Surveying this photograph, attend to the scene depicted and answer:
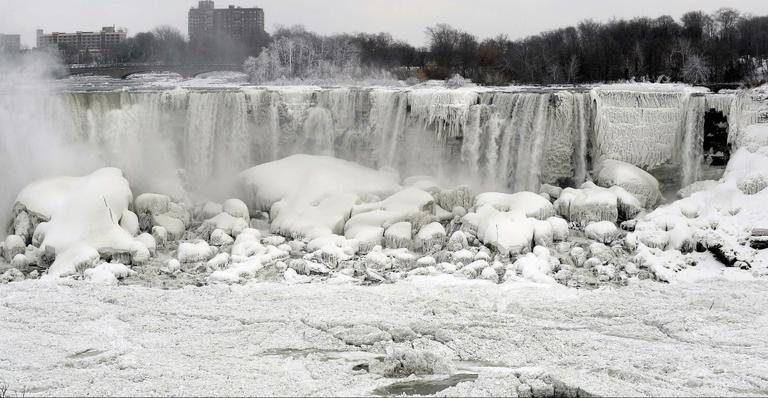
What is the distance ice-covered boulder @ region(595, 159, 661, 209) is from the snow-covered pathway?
488 centimetres

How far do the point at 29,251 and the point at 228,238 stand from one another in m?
3.66

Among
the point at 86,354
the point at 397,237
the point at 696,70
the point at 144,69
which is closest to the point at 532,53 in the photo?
the point at 696,70

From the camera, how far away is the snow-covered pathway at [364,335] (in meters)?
8.74

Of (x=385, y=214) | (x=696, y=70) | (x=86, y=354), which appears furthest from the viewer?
(x=696, y=70)

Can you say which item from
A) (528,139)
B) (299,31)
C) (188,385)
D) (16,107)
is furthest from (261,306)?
(299,31)

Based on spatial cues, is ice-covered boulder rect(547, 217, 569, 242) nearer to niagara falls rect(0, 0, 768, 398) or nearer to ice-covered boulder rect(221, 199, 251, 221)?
niagara falls rect(0, 0, 768, 398)

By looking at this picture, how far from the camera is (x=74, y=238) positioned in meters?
15.1

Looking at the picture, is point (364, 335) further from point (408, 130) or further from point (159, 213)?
point (408, 130)

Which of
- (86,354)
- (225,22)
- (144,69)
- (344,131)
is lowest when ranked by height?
(86,354)

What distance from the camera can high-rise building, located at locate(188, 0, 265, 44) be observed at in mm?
64438

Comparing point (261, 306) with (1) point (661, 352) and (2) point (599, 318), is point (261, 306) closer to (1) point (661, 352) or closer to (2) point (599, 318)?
(2) point (599, 318)

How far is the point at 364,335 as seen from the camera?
34.5 feet

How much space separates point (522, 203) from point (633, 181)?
303 cm

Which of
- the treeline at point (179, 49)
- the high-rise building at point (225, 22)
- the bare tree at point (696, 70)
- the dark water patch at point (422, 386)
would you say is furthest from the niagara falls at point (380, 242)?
the high-rise building at point (225, 22)
